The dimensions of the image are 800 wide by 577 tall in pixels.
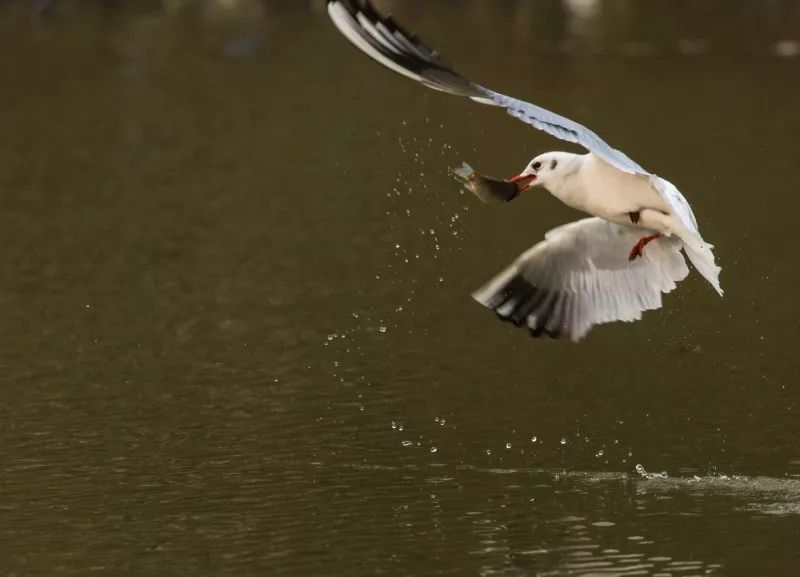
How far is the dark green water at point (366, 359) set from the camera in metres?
8.66

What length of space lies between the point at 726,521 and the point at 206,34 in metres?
29.6

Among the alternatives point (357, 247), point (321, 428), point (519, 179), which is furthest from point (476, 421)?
point (357, 247)

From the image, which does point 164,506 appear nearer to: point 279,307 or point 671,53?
point 279,307

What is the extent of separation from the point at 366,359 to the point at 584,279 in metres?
2.60

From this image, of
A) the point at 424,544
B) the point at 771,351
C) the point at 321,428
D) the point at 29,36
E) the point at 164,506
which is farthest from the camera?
the point at 29,36

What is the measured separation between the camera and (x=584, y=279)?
991cm

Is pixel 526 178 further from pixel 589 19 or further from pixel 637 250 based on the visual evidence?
pixel 589 19

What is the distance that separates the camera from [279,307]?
13.9 meters

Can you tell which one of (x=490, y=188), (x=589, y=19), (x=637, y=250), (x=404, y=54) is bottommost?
(x=637, y=250)

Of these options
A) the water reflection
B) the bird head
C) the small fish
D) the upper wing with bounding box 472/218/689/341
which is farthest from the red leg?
the water reflection

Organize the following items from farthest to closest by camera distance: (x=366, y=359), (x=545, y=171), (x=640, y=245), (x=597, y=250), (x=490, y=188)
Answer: (x=366, y=359), (x=597, y=250), (x=640, y=245), (x=545, y=171), (x=490, y=188)

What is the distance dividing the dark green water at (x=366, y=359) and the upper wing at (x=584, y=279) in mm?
693

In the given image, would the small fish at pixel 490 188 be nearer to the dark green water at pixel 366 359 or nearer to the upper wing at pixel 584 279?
the upper wing at pixel 584 279

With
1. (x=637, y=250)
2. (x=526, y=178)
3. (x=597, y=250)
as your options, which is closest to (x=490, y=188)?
(x=526, y=178)
